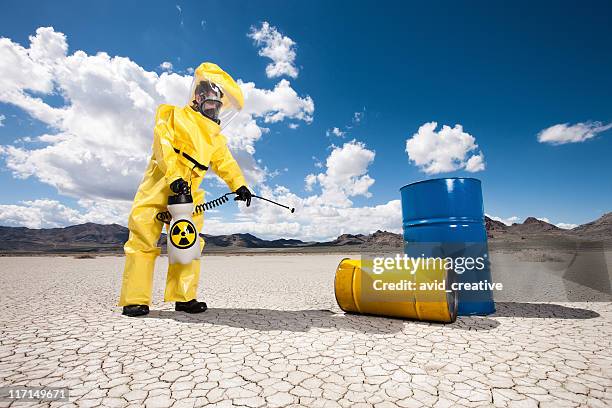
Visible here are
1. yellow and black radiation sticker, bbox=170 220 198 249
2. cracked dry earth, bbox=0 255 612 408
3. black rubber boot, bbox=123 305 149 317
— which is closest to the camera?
cracked dry earth, bbox=0 255 612 408

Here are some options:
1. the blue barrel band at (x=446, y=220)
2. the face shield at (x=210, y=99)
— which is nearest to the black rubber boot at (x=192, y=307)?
the face shield at (x=210, y=99)

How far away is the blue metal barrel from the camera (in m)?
3.27

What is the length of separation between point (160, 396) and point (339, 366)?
103 centimetres

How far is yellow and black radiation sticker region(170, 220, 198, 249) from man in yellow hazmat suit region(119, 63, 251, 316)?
0.33 m

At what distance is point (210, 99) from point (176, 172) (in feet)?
3.17

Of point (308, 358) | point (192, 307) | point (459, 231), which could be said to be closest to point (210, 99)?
point (192, 307)

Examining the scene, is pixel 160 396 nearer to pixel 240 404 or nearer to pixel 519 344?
pixel 240 404

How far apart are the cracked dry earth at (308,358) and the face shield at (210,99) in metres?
2.27

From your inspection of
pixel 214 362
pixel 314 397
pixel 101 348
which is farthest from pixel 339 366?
pixel 101 348

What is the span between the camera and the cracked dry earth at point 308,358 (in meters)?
1.58
